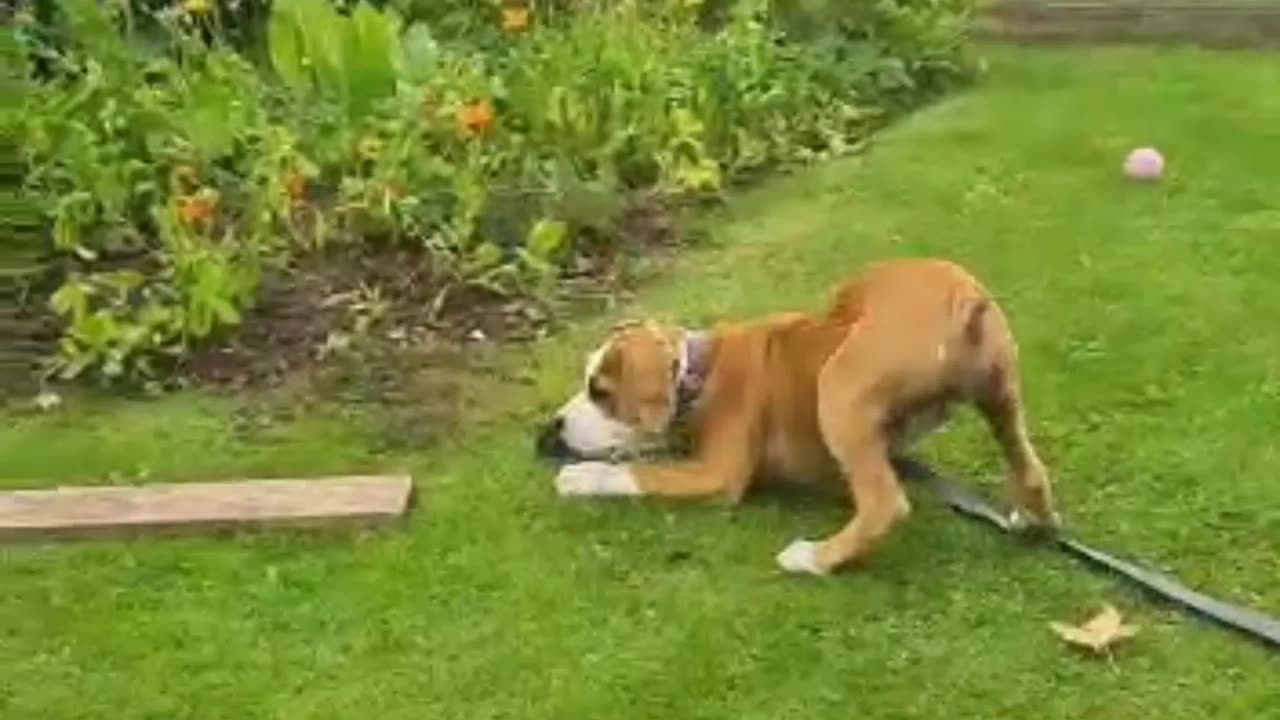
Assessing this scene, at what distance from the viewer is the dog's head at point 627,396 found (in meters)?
4.40

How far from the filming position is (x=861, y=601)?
3.95 m

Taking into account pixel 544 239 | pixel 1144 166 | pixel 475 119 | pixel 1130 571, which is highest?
pixel 475 119

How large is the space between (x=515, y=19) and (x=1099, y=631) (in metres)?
3.04

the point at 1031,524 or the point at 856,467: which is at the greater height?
the point at 856,467

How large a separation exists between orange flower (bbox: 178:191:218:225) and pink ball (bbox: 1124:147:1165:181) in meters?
2.57

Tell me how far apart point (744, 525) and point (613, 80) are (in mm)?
2366

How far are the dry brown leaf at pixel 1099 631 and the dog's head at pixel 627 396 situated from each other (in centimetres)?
89

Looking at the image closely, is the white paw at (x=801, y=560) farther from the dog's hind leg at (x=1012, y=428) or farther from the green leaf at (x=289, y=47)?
the green leaf at (x=289, y=47)

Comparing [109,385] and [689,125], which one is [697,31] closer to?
[689,125]

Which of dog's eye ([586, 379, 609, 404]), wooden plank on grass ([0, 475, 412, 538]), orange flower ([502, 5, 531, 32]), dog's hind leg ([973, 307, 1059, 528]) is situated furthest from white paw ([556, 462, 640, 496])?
orange flower ([502, 5, 531, 32])

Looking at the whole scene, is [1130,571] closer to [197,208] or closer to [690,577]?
[690,577]

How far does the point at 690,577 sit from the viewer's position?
4062 mm

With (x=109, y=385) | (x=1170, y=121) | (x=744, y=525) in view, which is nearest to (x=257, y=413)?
(x=109, y=385)

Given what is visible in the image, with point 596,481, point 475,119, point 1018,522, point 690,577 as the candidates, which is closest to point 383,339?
point 475,119
